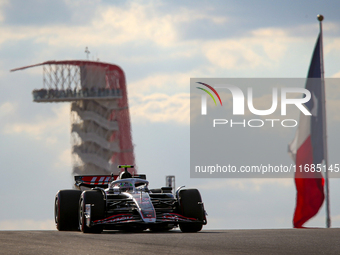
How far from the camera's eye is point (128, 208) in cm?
1858

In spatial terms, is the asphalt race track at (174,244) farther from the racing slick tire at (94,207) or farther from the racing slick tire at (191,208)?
the racing slick tire at (191,208)

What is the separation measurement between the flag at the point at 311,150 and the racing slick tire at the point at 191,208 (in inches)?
609

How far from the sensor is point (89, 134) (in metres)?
93.4

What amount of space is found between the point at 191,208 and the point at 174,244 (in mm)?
5397

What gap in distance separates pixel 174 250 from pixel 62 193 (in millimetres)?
8386

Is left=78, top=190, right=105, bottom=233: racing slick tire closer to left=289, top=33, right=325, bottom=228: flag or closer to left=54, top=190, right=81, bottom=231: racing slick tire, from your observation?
left=54, top=190, right=81, bottom=231: racing slick tire

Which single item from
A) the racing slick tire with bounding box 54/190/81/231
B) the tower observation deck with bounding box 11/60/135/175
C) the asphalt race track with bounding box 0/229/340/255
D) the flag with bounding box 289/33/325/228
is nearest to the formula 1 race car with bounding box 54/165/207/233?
the racing slick tire with bounding box 54/190/81/231

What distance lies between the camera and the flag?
33.9m

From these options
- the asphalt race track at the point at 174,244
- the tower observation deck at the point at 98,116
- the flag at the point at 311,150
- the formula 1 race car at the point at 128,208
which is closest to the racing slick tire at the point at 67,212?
the formula 1 race car at the point at 128,208

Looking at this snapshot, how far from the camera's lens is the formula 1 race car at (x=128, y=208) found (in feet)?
58.6

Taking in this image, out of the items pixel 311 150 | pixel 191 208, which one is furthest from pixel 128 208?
pixel 311 150

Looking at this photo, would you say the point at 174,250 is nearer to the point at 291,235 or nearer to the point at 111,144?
the point at 291,235

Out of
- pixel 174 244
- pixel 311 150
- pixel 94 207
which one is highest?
pixel 311 150

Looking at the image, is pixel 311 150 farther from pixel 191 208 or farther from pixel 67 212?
pixel 67 212
